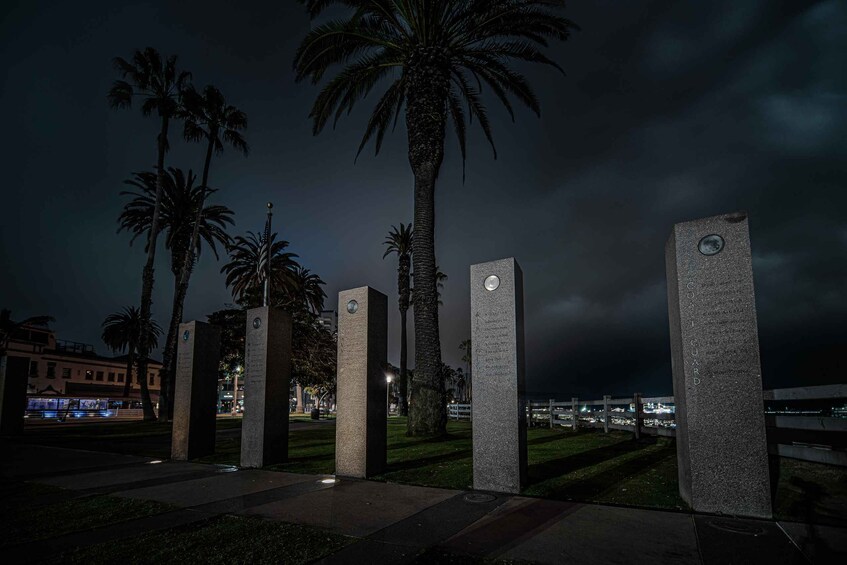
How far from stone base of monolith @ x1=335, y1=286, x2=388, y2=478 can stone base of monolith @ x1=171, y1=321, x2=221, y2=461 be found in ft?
14.0

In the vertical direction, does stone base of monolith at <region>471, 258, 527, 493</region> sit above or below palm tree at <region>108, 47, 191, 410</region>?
below

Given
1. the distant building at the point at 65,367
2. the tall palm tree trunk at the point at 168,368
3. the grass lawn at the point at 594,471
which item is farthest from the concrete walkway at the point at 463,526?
the distant building at the point at 65,367

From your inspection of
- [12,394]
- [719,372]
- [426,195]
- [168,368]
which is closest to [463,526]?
[719,372]

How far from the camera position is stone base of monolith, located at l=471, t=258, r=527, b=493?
6332 mm

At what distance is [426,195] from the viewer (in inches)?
614

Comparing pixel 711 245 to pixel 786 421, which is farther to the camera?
pixel 786 421

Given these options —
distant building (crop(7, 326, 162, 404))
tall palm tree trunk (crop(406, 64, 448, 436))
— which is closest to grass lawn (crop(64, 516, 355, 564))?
tall palm tree trunk (crop(406, 64, 448, 436))

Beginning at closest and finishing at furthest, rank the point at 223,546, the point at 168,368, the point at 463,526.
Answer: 1. the point at 223,546
2. the point at 463,526
3. the point at 168,368

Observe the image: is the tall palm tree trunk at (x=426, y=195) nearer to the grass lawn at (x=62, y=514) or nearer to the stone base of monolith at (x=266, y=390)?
the stone base of monolith at (x=266, y=390)

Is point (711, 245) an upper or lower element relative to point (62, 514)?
upper

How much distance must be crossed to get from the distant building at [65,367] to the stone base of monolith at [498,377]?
58.6 meters

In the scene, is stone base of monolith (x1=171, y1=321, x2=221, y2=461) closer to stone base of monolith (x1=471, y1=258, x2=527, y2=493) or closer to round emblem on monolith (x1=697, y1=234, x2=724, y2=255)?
stone base of monolith (x1=471, y1=258, x2=527, y2=493)

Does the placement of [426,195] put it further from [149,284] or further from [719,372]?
[149,284]

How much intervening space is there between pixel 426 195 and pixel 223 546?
1279cm
